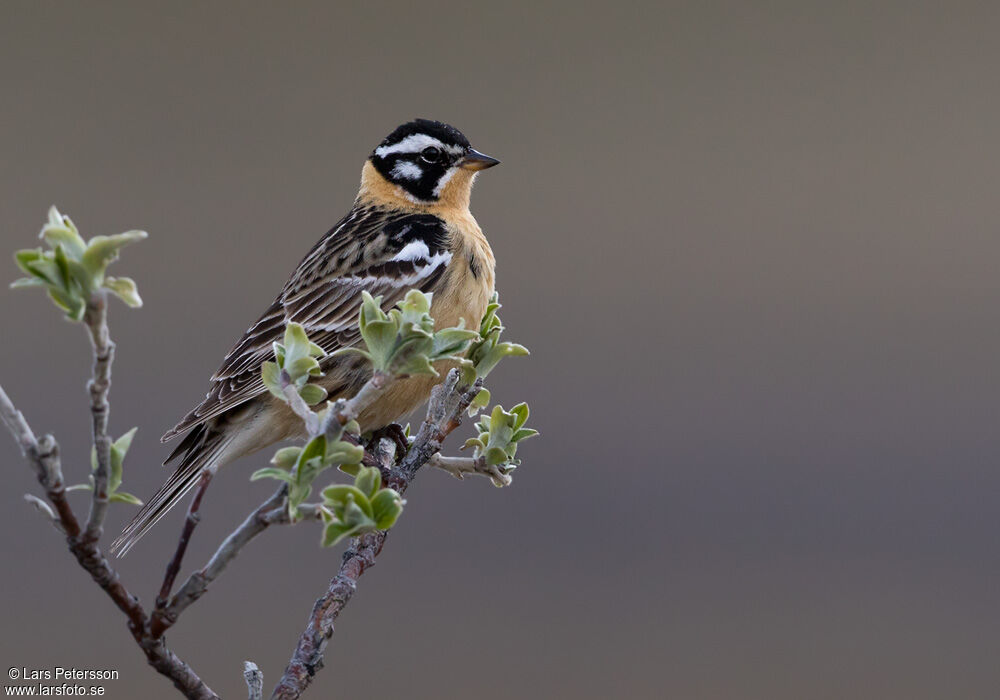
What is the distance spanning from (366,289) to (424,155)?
670 millimetres

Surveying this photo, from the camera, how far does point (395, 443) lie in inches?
126

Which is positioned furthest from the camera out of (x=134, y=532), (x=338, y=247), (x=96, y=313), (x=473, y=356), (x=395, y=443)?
(x=338, y=247)

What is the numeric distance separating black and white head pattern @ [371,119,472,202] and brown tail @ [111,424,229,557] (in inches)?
50.2

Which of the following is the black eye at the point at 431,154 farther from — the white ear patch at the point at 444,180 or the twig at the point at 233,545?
the twig at the point at 233,545

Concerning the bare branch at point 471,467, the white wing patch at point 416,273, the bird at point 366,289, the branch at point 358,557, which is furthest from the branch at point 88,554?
the white wing patch at point 416,273

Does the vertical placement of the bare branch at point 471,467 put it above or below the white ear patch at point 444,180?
below

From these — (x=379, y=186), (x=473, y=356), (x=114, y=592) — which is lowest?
(x=114, y=592)

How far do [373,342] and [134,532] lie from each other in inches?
71.4

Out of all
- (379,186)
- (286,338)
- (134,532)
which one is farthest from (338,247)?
(286,338)

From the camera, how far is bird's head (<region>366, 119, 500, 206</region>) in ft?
13.1

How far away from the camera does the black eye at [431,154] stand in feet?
13.1

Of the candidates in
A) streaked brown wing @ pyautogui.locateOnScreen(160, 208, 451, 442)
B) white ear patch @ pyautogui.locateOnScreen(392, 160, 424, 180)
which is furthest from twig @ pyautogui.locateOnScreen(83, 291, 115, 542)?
white ear patch @ pyautogui.locateOnScreen(392, 160, 424, 180)

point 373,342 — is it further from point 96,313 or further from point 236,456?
point 236,456

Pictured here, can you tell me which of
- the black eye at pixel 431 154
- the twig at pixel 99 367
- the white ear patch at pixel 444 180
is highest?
the black eye at pixel 431 154
